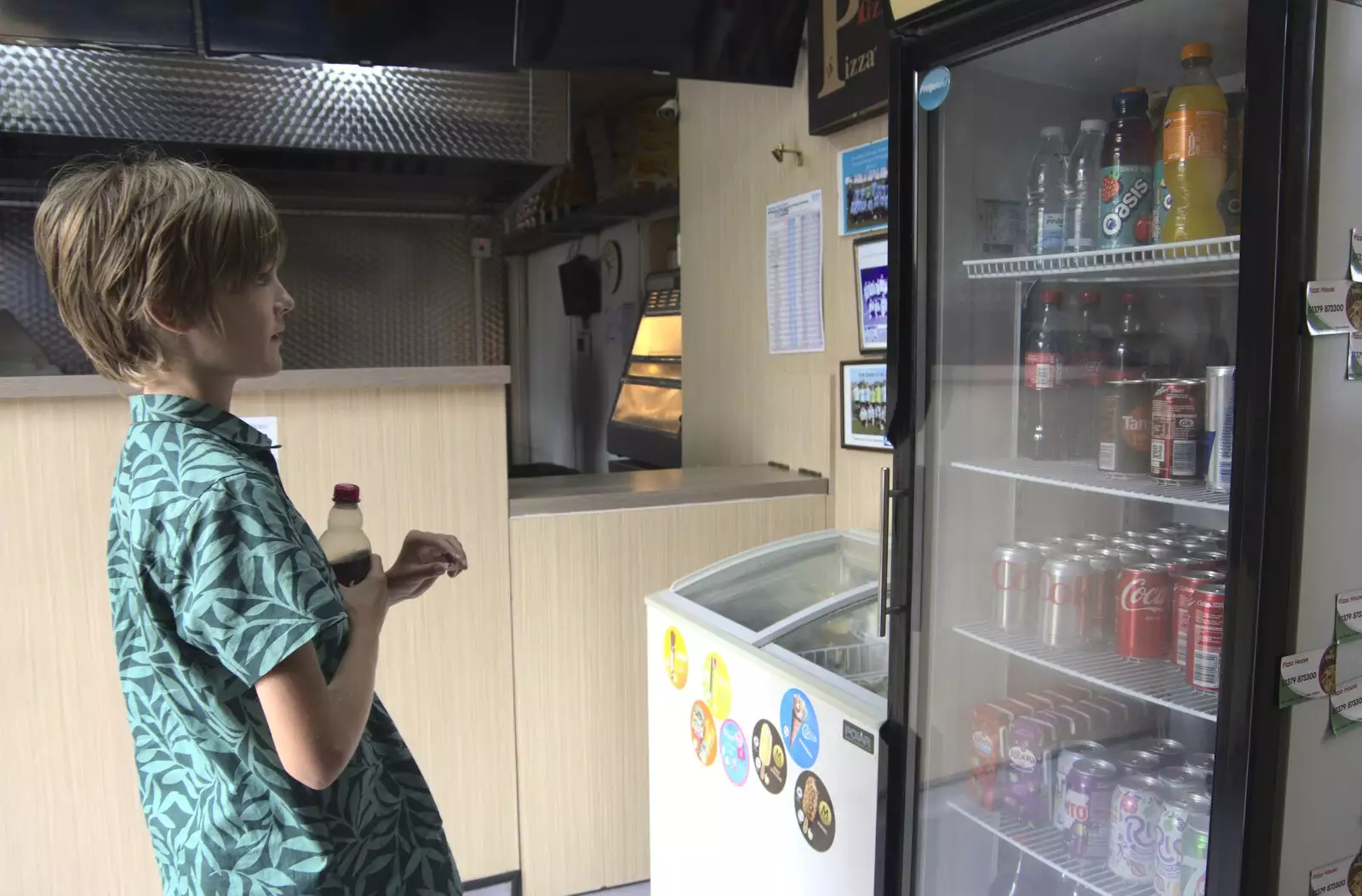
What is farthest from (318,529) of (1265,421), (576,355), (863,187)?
(576,355)

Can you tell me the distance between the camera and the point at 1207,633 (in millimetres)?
1320

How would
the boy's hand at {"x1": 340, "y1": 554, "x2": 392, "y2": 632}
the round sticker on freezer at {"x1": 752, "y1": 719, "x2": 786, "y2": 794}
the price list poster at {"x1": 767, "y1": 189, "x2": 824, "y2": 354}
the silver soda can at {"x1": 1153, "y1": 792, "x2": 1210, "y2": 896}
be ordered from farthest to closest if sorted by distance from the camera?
the price list poster at {"x1": 767, "y1": 189, "x2": 824, "y2": 354}
the round sticker on freezer at {"x1": 752, "y1": 719, "x2": 786, "y2": 794}
the silver soda can at {"x1": 1153, "y1": 792, "x2": 1210, "y2": 896}
the boy's hand at {"x1": 340, "y1": 554, "x2": 392, "y2": 632}

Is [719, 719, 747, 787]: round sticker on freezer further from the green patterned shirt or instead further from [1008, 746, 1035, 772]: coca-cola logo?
the green patterned shirt

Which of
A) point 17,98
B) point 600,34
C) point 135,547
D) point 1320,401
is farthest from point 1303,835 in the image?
point 17,98

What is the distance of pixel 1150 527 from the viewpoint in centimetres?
176

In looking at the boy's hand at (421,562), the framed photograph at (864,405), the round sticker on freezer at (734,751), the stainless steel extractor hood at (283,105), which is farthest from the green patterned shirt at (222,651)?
the stainless steel extractor hood at (283,105)

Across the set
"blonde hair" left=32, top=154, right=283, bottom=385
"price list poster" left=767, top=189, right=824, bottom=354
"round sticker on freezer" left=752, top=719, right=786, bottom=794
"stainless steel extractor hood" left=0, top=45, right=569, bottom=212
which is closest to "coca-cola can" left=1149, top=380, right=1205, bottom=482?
"round sticker on freezer" left=752, top=719, right=786, bottom=794

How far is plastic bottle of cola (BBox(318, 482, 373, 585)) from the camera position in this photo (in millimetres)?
1292

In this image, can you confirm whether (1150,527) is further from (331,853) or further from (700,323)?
(700,323)

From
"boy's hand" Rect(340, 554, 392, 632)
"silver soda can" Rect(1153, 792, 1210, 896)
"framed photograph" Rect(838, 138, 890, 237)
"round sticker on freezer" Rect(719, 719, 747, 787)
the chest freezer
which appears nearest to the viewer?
"boy's hand" Rect(340, 554, 392, 632)

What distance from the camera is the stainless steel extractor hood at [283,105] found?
2818 mm

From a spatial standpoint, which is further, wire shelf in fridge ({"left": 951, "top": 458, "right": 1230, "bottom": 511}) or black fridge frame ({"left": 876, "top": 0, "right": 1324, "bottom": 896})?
wire shelf in fridge ({"left": 951, "top": 458, "right": 1230, "bottom": 511})

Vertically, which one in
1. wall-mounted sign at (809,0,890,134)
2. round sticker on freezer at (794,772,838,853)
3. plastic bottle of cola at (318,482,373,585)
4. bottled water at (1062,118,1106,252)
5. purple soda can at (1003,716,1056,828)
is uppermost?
wall-mounted sign at (809,0,890,134)

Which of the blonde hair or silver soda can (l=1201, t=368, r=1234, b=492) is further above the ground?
the blonde hair
